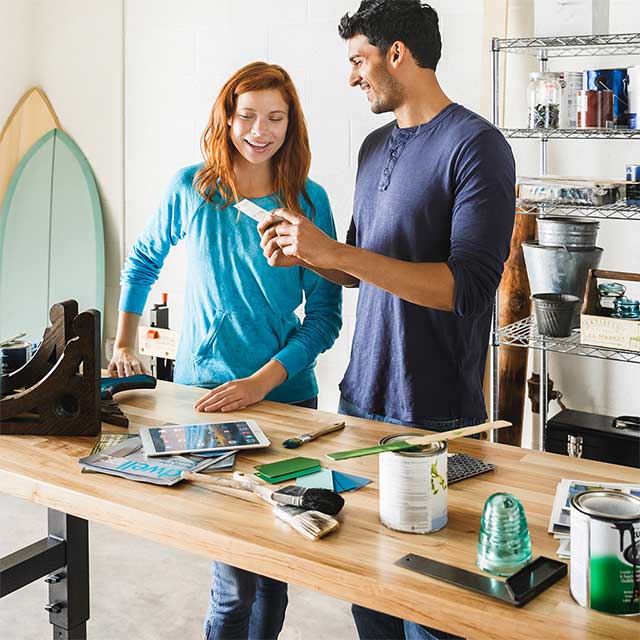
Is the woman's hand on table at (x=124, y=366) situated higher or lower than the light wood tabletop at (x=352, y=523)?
higher

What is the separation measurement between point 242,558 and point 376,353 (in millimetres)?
845

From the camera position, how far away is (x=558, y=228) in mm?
2914

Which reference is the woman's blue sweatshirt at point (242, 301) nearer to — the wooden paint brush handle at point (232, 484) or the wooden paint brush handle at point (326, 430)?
the wooden paint brush handle at point (326, 430)

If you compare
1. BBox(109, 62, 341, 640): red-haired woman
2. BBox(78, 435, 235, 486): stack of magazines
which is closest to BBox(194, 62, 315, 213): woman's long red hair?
BBox(109, 62, 341, 640): red-haired woman

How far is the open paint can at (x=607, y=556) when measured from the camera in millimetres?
1099

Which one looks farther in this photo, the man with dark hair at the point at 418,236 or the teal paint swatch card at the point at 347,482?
the man with dark hair at the point at 418,236

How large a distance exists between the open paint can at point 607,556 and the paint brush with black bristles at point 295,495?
431 mm

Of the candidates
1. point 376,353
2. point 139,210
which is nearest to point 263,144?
point 376,353

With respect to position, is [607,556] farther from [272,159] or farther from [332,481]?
[272,159]

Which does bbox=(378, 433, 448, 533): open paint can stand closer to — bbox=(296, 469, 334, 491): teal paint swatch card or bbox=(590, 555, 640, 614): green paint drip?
bbox=(296, 469, 334, 491): teal paint swatch card

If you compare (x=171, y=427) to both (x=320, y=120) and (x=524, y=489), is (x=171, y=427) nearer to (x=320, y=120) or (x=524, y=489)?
(x=524, y=489)

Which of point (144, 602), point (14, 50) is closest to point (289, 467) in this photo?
point (144, 602)

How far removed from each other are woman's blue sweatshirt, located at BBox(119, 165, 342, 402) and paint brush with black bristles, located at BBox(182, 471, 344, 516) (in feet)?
2.32

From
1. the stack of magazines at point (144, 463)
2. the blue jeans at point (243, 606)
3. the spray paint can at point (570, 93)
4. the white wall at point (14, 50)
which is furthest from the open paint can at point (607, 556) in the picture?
the white wall at point (14, 50)
